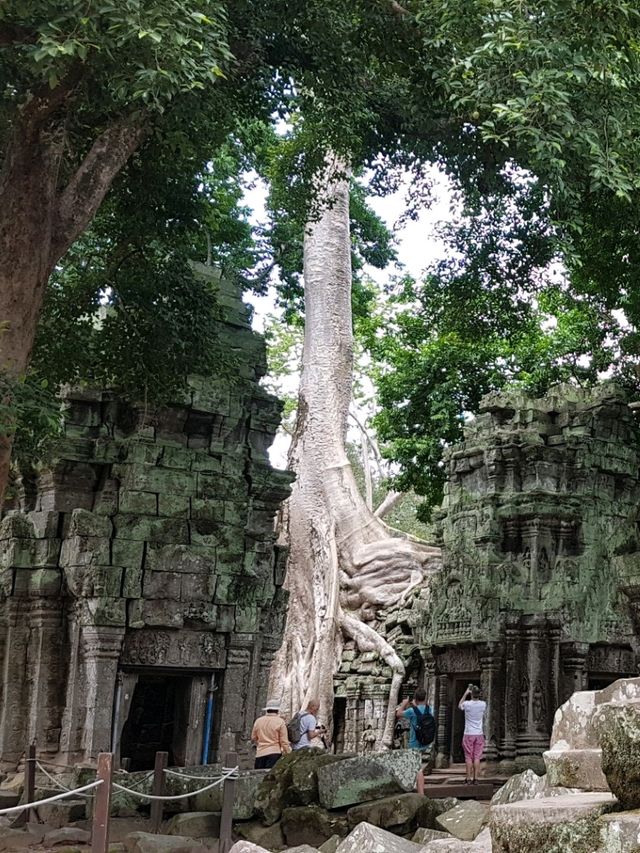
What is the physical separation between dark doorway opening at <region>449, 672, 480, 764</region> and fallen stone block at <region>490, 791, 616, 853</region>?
39.2ft

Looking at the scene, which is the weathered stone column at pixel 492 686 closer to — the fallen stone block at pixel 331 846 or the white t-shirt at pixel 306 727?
the white t-shirt at pixel 306 727

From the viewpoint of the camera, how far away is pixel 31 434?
10.5 metres

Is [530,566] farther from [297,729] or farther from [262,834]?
[262,834]

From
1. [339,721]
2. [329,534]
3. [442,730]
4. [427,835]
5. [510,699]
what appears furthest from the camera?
[329,534]

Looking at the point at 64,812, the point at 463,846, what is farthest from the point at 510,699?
the point at 463,846

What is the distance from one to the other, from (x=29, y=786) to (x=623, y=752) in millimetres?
7993

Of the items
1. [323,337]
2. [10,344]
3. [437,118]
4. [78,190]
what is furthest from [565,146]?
[323,337]

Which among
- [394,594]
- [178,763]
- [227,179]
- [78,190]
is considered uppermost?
[227,179]

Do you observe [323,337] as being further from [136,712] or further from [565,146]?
[565,146]

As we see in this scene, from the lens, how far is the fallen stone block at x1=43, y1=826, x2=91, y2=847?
10305 millimetres

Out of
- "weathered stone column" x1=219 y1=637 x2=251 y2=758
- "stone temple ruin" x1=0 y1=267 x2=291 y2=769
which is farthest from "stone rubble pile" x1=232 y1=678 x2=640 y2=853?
"stone temple ruin" x1=0 y1=267 x2=291 y2=769

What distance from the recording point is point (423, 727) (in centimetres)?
1362

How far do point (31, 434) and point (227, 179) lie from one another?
482 inches

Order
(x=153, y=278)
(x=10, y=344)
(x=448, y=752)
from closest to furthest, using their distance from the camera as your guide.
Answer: (x=10, y=344)
(x=153, y=278)
(x=448, y=752)
